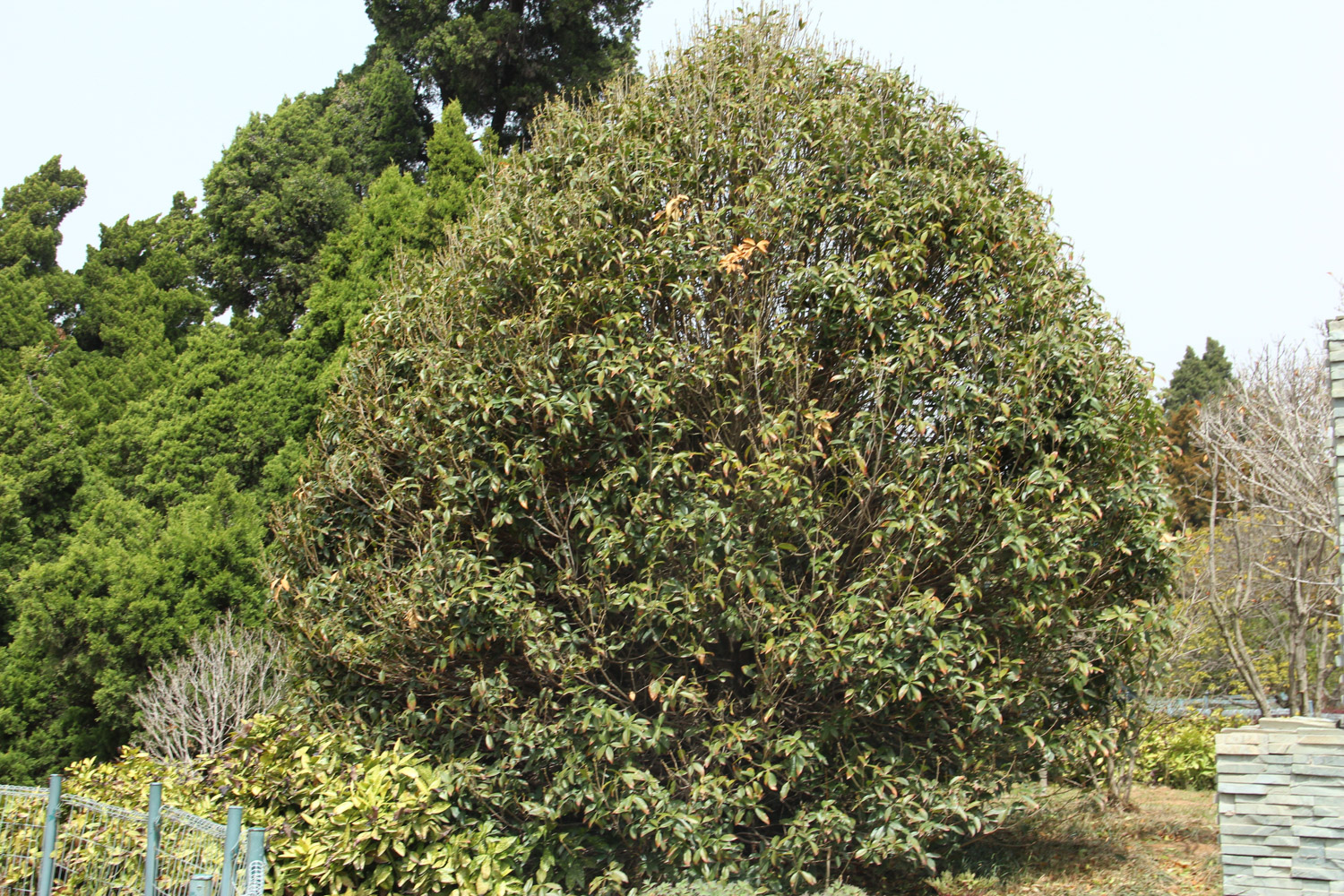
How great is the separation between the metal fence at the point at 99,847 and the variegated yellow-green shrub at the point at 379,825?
0.40 meters

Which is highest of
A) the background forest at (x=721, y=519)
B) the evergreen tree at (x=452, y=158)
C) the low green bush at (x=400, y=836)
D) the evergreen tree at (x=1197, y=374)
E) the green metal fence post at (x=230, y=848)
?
the evergreen tree at (x=1197, y=374)

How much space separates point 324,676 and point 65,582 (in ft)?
19.7

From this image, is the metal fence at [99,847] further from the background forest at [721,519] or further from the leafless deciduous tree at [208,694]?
the leafless deciduous tree at [208,694]

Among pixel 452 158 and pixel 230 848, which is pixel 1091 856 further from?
pixel 452 158

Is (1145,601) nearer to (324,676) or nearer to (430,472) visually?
(430,472)

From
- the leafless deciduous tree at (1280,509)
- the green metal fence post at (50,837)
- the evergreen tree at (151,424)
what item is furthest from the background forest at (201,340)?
the leafless deciduous tree at (1280,509)

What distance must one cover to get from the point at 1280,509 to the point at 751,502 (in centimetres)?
791

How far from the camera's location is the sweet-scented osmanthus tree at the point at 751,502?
5367 millimetres

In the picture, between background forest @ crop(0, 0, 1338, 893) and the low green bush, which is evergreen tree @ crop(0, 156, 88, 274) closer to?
background forest @ crop(0, 0, 1338, 893)

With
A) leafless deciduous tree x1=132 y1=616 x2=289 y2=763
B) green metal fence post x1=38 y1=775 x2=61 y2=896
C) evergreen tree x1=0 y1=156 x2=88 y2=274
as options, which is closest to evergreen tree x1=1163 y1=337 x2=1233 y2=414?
leafless deciduous tree x1=132 y1=616 x2=289 y2=763

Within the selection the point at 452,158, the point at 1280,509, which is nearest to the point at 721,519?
the point at 1280,509

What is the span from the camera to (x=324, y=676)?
6484 mm

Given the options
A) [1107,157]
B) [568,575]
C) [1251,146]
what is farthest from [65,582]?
[1251,146]

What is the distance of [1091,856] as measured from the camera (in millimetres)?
6691
